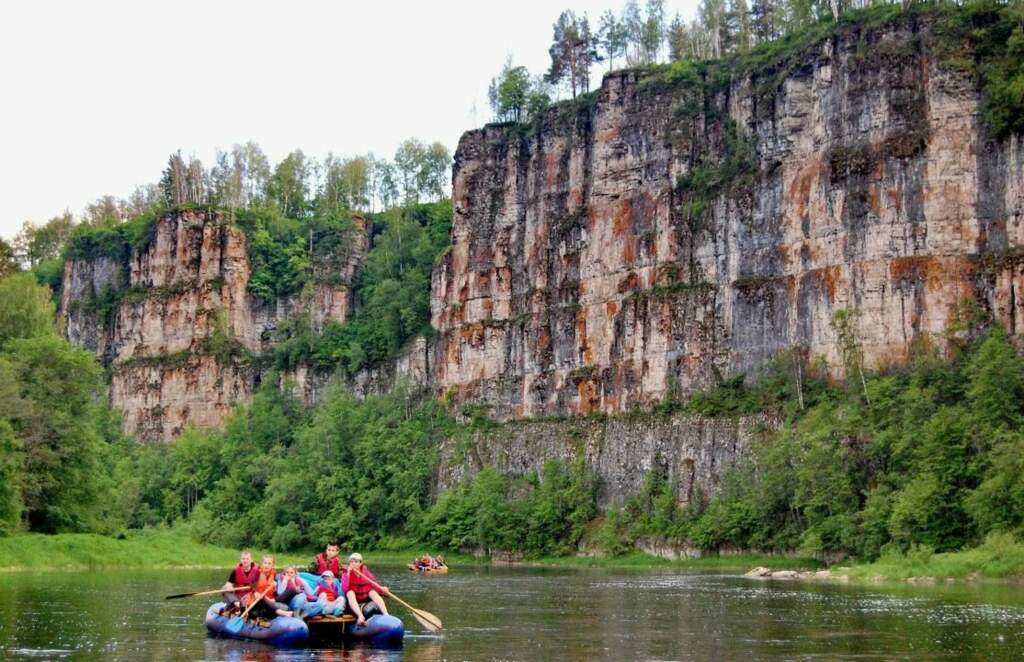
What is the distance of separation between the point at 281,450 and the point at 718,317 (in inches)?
1629

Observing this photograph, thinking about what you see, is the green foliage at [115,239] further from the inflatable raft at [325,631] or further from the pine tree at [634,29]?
the inflatable raft at [325,631]

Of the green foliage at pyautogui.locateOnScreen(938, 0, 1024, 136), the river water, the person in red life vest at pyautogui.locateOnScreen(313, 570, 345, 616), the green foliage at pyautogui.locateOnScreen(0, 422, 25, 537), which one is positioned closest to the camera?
the river water

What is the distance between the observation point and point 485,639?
3669cm

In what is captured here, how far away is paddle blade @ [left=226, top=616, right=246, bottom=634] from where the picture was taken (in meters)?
36.8

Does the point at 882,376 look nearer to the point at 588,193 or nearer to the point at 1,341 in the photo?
the point at 588,193

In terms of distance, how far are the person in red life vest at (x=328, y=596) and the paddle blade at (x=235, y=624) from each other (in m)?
1.97

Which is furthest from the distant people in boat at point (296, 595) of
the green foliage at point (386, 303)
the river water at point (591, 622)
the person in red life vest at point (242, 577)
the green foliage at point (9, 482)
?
the green foliage at point (386, 303)

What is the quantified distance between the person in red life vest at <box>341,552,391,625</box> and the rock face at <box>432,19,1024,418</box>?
58967mm

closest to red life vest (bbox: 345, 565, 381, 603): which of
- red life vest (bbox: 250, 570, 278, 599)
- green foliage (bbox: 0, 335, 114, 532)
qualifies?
red life vest (bbox: 250, 570, 278, 599)

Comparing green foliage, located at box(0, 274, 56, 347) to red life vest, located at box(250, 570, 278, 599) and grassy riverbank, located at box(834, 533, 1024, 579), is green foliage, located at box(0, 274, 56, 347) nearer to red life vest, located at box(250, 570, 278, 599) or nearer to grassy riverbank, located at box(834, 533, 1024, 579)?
red life vest, located at box(250, 570, 278, 599)

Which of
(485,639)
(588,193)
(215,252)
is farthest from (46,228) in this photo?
(485,639)

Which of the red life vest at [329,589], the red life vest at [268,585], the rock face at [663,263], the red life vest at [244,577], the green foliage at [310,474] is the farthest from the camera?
the green foliage at [310,474]

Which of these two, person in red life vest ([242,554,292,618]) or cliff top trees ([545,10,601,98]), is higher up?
cliff top trees ([545,10,601,98])

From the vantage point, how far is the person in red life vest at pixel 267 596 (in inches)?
1446
